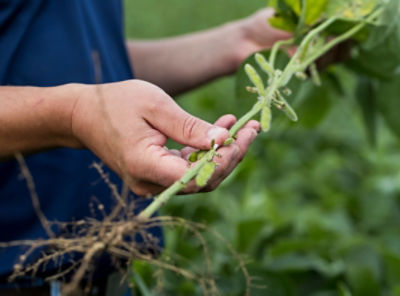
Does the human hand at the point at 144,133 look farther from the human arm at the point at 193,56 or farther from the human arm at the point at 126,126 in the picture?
the human arm at the point at 193,56

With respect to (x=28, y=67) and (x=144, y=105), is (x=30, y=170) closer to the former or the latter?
(x=28, y=67)

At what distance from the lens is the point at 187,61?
1339 mm

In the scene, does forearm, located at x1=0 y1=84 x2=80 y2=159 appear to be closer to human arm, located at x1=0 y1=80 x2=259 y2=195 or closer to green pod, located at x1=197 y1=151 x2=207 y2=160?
human arm, located at x1=0 y1=80 x2=259 y2=195

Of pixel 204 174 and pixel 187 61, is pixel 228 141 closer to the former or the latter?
pixel 204 174

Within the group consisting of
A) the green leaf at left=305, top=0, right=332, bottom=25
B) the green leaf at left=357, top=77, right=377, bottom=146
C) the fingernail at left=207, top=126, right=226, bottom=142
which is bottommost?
the green leaf at left=357, top=77, right=377, bottom=146

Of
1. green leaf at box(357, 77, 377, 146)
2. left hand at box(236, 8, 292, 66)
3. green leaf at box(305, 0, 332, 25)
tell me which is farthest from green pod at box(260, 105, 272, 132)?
green leaf at box(357, 77, 377, 146)

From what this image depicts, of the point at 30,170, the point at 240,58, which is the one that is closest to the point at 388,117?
the point at 240,58

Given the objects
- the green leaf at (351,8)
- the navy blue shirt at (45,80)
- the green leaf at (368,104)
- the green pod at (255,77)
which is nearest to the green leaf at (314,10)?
the green leaf at (351,8)

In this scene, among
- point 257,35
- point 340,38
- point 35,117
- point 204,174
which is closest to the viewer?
point 204,174

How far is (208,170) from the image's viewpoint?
612 mm

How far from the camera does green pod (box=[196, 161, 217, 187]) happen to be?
0.61 m

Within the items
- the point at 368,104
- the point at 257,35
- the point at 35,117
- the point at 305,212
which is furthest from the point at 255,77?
the point at 305,212

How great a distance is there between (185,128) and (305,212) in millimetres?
1091

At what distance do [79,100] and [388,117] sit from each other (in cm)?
71
